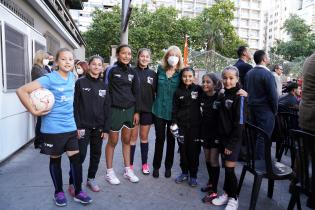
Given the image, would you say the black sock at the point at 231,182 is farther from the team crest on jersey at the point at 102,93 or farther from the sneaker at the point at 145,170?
the team crest on jersey at the point at 102,93

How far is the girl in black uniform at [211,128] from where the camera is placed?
405 centimetres

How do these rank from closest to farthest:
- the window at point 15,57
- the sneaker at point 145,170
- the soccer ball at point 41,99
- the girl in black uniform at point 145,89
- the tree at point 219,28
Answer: the soccer ball at point 41,99 < the girl in black uniform at point 145,89 < the sneaker at point 145,170 < the window at point 15,57 < the tree at point 219,28

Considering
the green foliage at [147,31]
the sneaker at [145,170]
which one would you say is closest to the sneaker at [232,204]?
the sneaker at [145,170]

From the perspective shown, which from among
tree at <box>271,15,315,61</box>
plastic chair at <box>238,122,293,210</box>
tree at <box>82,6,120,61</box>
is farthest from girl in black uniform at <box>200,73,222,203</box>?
tree at <box>82,6,120,61</box>

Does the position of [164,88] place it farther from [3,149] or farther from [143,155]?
[3,149]

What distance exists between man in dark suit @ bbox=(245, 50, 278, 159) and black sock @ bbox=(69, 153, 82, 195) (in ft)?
9.59

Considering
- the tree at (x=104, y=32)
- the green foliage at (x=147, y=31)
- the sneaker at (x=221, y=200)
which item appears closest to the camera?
the sneaker at (x=221, y=200)

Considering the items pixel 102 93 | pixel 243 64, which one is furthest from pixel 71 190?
pixel 243 64

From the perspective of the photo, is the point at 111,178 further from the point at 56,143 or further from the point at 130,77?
the point at 130,77

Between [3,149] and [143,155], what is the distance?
2.22m

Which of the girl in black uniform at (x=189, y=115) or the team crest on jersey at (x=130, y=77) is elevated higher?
the team crest on jersey at (x=130, y=77)

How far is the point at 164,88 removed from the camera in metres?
4.65

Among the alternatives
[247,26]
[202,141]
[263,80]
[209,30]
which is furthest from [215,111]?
[247,26]

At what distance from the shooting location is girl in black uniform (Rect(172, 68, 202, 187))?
442cm
